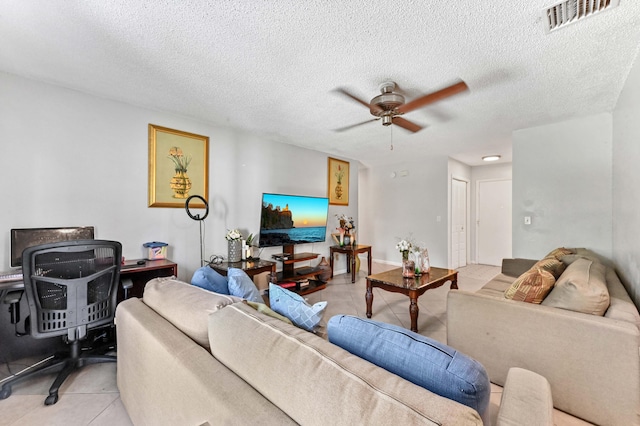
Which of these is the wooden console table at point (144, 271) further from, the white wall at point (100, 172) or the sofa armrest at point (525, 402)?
the sofa armrest at point (525, 402)

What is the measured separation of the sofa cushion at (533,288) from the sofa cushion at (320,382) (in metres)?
1.54

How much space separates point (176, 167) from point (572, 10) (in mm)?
3426

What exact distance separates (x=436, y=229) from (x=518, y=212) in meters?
1.83

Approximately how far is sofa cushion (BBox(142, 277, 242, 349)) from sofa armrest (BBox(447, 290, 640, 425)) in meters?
1.57

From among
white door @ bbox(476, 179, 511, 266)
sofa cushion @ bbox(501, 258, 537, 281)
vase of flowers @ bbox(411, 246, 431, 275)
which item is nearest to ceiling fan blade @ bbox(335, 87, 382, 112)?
vase of flowers @ bbox(411, 246, 431, 275)

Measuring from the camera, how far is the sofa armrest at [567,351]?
131 cm

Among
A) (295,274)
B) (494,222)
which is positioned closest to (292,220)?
(295,274)

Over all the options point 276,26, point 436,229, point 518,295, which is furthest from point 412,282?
point 436,229

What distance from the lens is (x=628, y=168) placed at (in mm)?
2135

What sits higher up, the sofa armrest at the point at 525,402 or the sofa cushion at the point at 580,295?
the sofa cushion at the point at 580,295

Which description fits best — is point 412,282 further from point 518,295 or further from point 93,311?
point 93,311

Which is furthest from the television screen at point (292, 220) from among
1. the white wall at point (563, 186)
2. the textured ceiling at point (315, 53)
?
the white wall at point (563, 186)

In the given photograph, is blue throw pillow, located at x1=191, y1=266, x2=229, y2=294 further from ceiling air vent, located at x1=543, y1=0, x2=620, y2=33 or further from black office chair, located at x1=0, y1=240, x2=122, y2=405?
ceiling air vent, located at x1=543, y1=0, x2=620, y2=33

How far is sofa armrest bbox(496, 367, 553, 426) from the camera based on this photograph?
74cm
